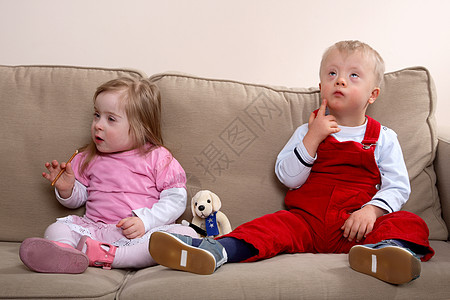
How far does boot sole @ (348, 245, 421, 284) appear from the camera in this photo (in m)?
1.05

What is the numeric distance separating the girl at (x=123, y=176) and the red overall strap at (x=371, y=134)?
0.66 meters

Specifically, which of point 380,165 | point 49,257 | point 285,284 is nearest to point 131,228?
point 49,257

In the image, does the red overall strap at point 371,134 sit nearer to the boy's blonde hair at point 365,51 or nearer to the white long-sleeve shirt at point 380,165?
the white long-sleeve shirt at point 380,165

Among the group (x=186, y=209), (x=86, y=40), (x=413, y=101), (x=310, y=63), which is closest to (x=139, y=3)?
(x=86, y=40)

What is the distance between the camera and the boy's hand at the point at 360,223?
Answer: 1358mm

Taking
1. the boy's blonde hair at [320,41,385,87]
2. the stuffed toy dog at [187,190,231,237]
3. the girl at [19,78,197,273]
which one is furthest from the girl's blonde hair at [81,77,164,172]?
the boy's blonde hair at [320,41,385,87]

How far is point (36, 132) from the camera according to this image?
161 centimetres

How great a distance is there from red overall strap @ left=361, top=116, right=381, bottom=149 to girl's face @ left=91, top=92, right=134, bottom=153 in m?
0.84

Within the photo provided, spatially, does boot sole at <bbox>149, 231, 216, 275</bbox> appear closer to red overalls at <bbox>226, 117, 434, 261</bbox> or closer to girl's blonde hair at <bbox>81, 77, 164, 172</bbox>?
red overalls at <bbox>226, 117, 434, 261</bbox>

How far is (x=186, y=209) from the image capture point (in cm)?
161

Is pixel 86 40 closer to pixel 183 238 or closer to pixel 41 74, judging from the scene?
pixel 41 74

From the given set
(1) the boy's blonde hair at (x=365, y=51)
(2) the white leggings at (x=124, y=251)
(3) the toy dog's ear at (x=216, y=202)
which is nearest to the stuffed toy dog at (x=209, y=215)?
(3) the toy dog's ear at (x=216, y=202)

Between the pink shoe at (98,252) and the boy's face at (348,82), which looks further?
the boy's face at (348,82)

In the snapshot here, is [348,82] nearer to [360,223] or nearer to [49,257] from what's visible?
[360,223]
